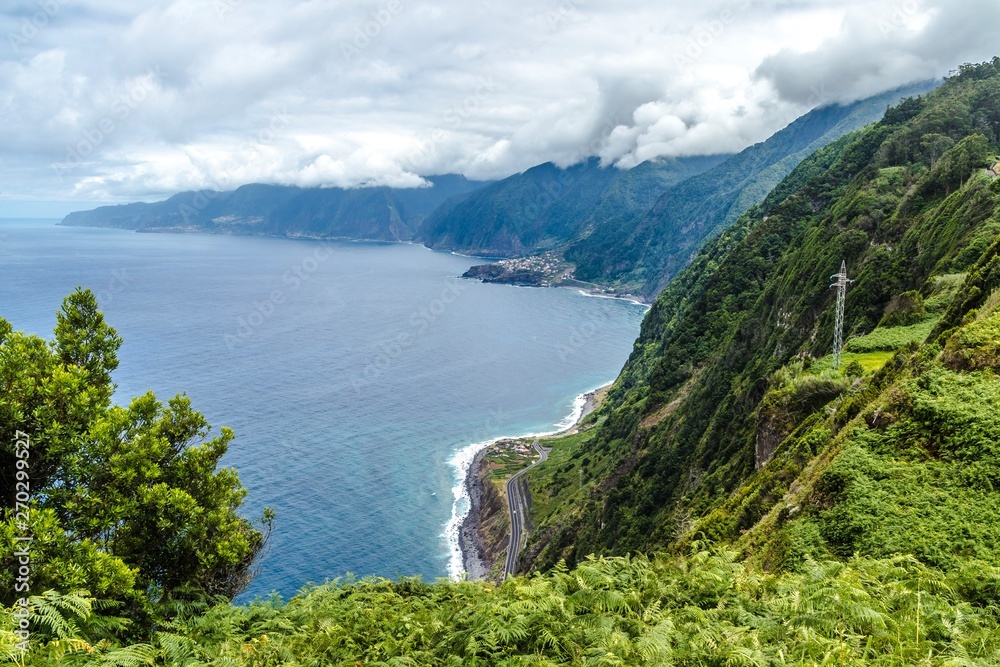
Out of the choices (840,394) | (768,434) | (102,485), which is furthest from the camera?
(768,434)

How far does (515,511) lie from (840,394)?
6551 centimetres

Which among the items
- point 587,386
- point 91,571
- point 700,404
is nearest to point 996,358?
point 91,571

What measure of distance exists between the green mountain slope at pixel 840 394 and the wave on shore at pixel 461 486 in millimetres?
11750

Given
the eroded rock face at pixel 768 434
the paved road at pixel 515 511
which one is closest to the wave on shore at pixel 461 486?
the paved road at pixel 515 511

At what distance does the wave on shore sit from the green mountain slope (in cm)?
1175

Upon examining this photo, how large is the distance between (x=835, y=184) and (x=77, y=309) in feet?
333

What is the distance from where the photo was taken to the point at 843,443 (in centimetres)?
1938

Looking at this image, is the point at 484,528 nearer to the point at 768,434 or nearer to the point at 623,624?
the point at 768,434

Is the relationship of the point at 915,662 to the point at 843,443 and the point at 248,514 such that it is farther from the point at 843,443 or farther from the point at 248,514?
the point at 248,514

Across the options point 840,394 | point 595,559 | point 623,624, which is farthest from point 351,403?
point 623,624

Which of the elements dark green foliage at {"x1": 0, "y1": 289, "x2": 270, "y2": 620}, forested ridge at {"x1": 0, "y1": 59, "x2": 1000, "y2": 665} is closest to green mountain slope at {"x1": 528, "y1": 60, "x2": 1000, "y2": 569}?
forested ridge at {"x1": 0, "y1": 59, "x2": 1000, "y2": 665}

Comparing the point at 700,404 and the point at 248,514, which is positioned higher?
the point at 700,404

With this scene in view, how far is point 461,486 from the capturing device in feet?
320

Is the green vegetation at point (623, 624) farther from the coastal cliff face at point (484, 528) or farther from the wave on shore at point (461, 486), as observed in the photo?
the coastal cliff face at point (484, 528)
